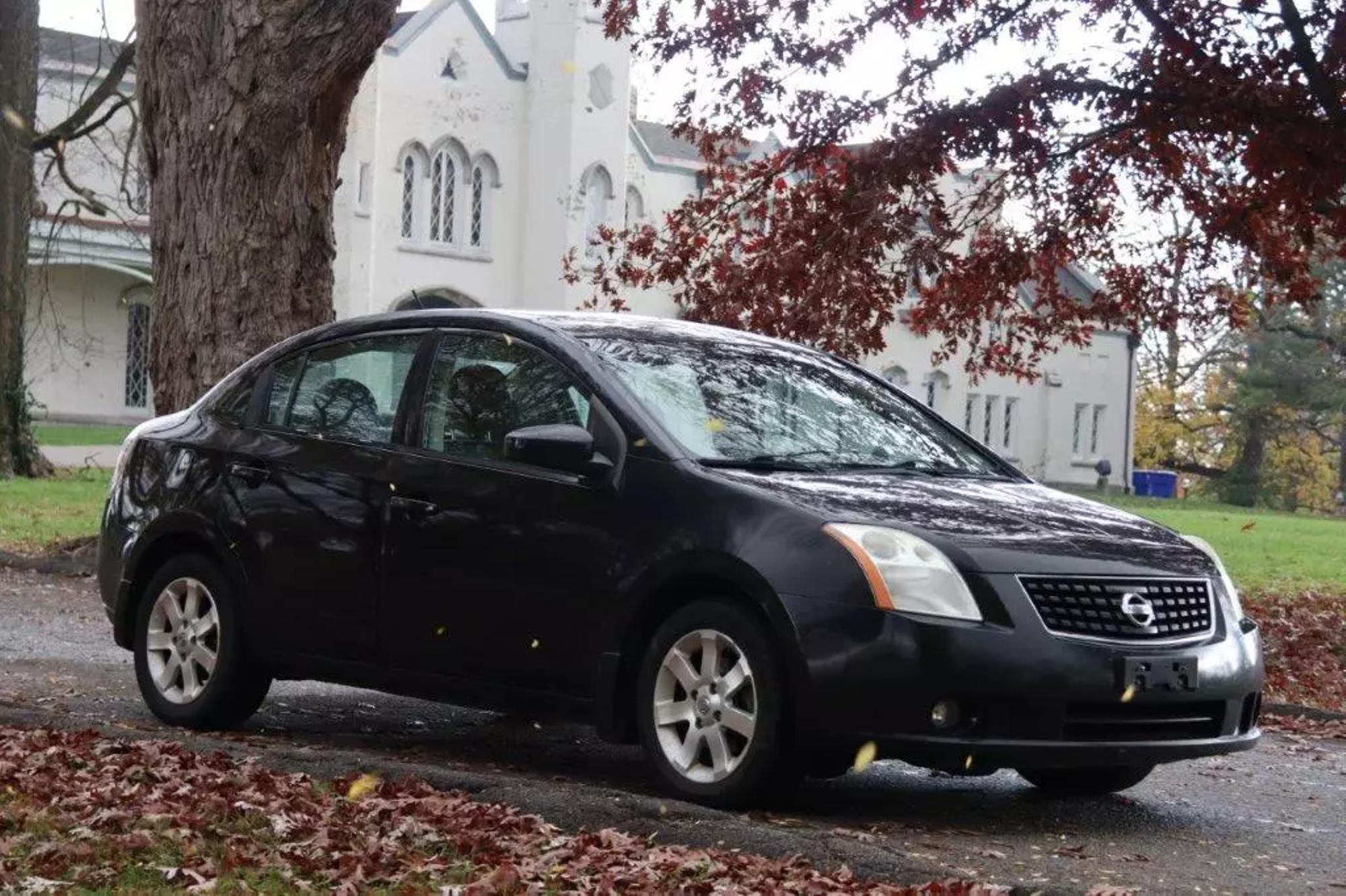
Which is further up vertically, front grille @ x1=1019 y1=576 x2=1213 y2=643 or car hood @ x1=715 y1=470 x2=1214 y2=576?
car hood @ x1=715 y1=470 x2=1214 y2=576

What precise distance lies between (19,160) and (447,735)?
21.6m

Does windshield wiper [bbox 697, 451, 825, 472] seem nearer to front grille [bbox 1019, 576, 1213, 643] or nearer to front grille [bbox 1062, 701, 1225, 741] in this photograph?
front grille [bbox 1019, 576, 1213, 643]

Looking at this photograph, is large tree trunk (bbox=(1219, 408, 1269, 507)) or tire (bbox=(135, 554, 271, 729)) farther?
large tree trunk (bbox=(1219, 408, 1269, 507))

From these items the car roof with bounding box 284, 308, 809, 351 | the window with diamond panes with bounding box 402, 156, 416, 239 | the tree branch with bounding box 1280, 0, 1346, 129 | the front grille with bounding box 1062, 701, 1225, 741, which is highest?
the window with diamond panes with bounding box 402, 156, 416, 239

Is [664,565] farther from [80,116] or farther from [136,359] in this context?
[136,359]

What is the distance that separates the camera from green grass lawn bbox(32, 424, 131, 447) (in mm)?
38469

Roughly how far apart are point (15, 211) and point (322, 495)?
872 inches

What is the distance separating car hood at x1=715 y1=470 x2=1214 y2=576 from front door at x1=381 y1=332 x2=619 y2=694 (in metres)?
0.66

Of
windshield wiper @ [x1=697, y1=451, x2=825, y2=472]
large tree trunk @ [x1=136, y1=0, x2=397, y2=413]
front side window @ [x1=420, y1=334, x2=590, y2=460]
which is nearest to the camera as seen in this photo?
windshield wiper @ [x1=697, y1=451, x2=825, y2=472]

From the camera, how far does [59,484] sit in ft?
90.7

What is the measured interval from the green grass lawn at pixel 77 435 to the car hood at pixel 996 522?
101 feet

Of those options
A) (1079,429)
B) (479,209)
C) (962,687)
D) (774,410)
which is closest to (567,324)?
(774,410)

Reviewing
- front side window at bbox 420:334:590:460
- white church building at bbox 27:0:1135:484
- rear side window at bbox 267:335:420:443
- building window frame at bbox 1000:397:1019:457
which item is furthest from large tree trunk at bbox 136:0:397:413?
building window frame at bbox 1000:397:1019:457

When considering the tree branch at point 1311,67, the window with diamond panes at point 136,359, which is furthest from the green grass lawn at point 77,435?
the tree branch at point 1311,67
